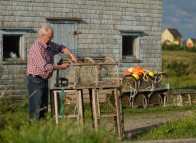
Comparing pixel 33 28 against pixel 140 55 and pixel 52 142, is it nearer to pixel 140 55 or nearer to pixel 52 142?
pixel 140 55

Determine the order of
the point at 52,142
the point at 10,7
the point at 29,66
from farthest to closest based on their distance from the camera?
1. the point at 10,7
2. the point at 29,66
3. the point at 52,142

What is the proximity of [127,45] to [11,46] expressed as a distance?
4.94m

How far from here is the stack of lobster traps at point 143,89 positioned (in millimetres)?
19484

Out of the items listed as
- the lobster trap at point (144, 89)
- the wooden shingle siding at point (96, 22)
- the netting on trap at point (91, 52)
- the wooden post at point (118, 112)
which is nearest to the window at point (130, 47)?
the wooden shingle siding at point (96, 22)

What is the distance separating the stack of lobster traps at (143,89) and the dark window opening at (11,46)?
3697mm

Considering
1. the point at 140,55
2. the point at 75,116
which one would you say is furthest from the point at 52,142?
the point at 140,55

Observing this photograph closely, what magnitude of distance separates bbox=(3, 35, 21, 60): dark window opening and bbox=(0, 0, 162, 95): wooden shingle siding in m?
0.32

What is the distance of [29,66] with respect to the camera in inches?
407

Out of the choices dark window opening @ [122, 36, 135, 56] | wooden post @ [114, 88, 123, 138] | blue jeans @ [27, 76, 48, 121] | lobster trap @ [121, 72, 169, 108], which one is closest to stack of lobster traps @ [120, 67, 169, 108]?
lobster trap @ [121, 72, 169, 108]

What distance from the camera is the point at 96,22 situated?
2178 centimetres

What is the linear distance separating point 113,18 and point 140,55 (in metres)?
1.85

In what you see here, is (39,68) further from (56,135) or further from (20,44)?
(20,44)

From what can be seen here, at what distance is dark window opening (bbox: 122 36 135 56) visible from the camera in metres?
22.9

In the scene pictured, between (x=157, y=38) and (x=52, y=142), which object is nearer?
(x=52, y=142)
